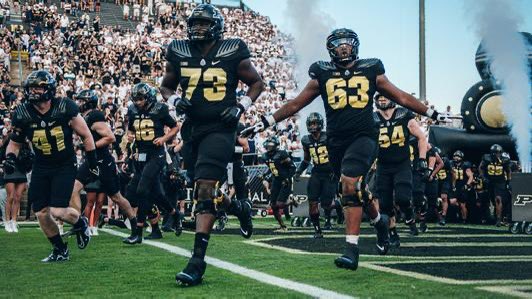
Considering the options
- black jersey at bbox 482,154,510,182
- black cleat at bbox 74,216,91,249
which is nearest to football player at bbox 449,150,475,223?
black jersey at bbox 482,154,510,182

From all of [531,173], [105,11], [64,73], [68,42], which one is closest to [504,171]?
[531,173]

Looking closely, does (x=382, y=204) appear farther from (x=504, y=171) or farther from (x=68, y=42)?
(x=68, y=42)

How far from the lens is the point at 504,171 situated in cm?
1775

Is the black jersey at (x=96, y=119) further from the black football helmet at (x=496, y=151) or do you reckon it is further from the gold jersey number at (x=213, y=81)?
the black football helmet at (x=496, y=151)

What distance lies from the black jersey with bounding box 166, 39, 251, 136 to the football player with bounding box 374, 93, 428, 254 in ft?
12.0

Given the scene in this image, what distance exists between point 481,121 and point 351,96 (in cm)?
1184

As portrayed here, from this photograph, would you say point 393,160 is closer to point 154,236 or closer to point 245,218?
point 245,218

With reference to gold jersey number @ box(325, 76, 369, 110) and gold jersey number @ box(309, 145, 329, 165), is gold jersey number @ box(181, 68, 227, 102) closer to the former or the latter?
gold jersey number @ box(325, 76, 369, 110)

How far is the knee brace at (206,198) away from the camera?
6.89m

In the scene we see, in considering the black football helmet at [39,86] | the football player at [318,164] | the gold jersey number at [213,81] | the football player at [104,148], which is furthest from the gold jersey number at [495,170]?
the gold jersey number at [213,81]

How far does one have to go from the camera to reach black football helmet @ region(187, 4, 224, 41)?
7.14 meters

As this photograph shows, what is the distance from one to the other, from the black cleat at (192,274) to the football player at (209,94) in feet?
1.16

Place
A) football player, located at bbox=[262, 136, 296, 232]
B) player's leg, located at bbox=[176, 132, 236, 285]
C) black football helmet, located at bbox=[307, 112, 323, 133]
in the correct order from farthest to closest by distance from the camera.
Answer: football player, located at bbox=[262, 136, 296, 232] < black football helmet, located at bbox=[307, 112, 323, 133] < player's leg, located at bbox=[176, 132, 236, 285]

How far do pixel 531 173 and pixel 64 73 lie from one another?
17484 millimetres
